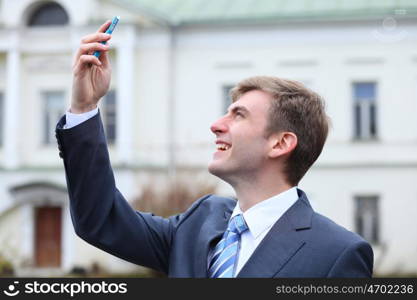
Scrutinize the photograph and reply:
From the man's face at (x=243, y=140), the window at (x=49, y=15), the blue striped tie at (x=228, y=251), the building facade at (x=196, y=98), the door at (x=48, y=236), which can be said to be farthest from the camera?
the window at (x=49, y=15)

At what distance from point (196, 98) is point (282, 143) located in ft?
57.0

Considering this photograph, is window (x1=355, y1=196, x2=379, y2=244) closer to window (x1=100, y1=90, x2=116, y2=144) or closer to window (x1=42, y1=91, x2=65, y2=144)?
window (x1=100, y1=90, x2=116, y2=144)

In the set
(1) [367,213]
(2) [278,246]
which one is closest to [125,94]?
(1) [367,213]

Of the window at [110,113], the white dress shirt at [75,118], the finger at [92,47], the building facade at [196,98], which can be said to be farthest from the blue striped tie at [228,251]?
the window at [110,113]

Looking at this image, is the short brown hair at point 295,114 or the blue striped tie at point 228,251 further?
the short brown hair at point 295,114

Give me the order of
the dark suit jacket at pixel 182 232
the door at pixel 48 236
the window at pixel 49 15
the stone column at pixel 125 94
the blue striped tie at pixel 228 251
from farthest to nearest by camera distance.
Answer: the window at pixel 49 15
the door at pixel 48 236
the stone column at pixel 125 94
the blue striped tie at pixel 228 251
the dark suit jacket at pixel 182 232

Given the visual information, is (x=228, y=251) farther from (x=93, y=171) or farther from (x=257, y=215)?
(x=93, y=171)

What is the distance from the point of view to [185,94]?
65.1 feet

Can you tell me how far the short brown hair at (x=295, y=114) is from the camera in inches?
96.6

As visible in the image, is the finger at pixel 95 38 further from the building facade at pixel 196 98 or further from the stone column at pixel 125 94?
the stone column at pixel 125 94

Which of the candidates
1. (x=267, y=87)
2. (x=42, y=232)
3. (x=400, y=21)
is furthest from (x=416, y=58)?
(x=267, y=87)

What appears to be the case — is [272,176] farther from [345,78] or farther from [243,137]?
[345,78]

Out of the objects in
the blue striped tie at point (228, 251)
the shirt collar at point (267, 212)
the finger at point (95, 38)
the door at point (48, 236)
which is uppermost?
the finger at point (95, 38)

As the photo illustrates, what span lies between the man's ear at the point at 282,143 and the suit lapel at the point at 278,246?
0.68ft
